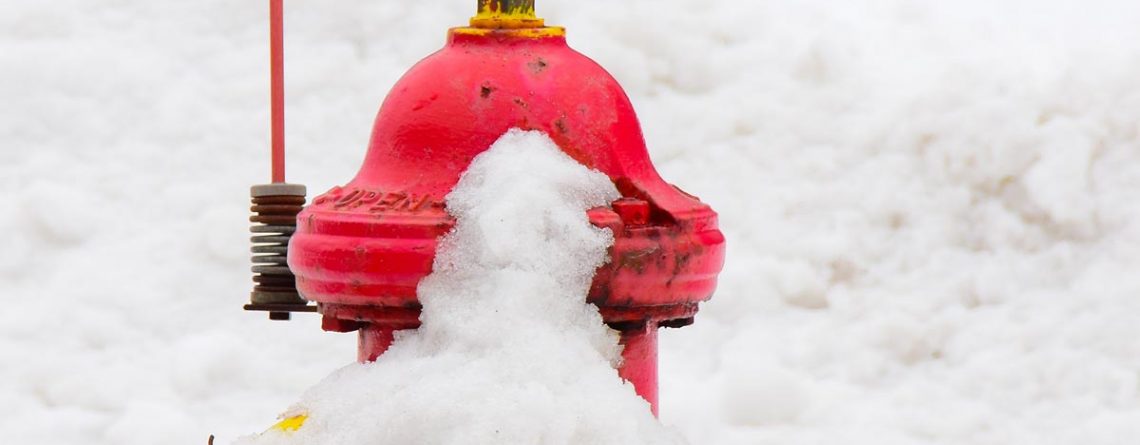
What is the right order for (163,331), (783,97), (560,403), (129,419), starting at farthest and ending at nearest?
(783,97) < (163,331) < (129,419) < (560,403)

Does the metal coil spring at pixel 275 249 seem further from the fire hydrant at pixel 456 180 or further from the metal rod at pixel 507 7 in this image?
the metal rod at pixel 507 7

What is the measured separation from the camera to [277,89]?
196cm

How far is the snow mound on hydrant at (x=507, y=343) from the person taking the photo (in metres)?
1.53

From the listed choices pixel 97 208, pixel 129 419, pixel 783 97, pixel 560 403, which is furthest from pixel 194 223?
pixel 560 403

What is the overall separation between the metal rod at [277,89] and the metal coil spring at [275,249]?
0.08 ft

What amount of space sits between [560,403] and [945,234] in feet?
6.23

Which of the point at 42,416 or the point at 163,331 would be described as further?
the point at 163,331

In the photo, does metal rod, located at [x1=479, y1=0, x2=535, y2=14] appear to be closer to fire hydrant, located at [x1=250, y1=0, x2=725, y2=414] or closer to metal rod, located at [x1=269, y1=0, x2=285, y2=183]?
fire hydrant, located at [x1=250, y1=0, x2=725, y2=414]

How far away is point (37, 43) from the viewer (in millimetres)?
3727

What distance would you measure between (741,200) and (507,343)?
72.9 inches

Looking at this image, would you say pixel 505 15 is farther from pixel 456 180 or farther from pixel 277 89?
pixel 277 89

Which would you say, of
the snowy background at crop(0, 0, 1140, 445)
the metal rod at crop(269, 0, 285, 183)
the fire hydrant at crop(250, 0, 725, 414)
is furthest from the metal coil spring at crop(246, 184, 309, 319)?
the snowy background at crop(0, 0, 1140, 445)

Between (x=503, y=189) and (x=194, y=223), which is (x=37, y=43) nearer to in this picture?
(x=194, y=223)

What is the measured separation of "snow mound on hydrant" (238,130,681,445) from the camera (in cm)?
153
